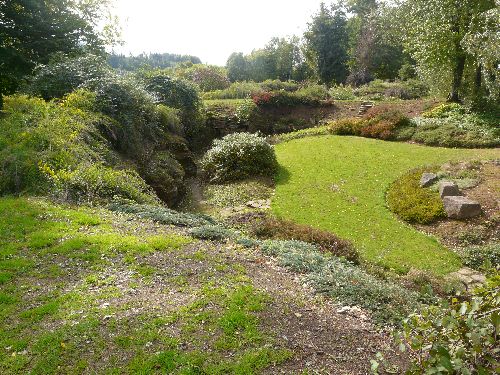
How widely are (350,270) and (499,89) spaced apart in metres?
15.6

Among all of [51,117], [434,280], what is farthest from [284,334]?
A: [51,117]

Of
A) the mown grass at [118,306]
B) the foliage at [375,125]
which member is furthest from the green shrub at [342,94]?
the mown grass at [118,306]

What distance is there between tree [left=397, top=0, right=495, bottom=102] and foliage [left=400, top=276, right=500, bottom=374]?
69.5 feet

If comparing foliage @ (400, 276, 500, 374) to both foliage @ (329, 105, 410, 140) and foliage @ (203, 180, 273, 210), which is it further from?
foliage @ (329, 105, 410, 140)

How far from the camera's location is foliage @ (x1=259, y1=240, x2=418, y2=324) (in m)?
6.18

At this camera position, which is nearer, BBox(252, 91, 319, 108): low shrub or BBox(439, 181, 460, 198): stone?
BBox(439, 181, 460, 198): stone

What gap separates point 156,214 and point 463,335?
26.3ft

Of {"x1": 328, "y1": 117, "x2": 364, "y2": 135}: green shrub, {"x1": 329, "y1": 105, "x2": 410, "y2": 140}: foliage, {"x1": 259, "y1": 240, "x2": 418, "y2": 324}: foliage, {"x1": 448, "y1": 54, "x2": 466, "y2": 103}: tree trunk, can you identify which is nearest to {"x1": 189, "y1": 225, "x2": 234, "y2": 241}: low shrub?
{"x1": 259, "y1": 240, "x2": 418, "y2": 324}: foliage

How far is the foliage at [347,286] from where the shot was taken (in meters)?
→ 6.18

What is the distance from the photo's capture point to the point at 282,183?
15891 mm

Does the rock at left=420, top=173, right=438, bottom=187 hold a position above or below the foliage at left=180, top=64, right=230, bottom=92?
below

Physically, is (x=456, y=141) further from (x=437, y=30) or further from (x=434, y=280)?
(x=434, y=280)

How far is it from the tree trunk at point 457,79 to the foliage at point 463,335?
77.1 ft

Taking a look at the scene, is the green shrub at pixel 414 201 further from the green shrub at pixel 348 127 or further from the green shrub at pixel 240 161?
the green shrub at pixel 348 127
